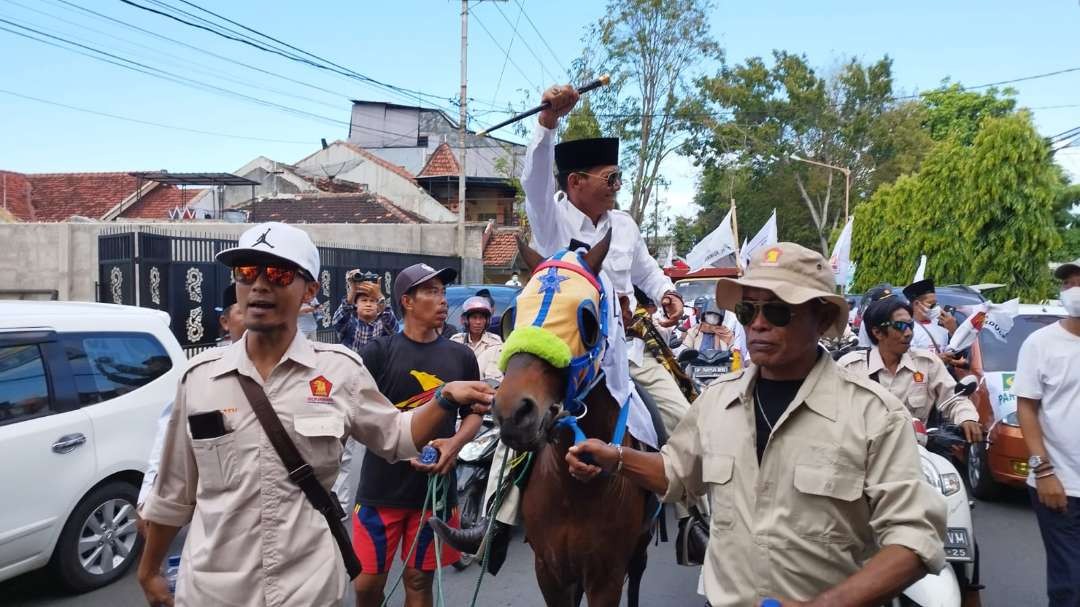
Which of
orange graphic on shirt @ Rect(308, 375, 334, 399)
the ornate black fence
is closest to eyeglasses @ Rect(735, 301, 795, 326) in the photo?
orange graphic on shirt @ Rect(308, 375, 334, 399)

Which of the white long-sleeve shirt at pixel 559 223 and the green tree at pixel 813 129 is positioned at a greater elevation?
the green tree at pixel 813 129

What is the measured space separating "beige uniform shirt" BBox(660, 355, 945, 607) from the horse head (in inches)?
23.8

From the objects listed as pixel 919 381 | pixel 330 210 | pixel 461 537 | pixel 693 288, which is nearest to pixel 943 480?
pixel 919 381

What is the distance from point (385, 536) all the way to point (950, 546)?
298 cm

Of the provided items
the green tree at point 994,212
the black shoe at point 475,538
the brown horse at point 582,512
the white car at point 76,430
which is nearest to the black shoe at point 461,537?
the black shoe at point 475,538

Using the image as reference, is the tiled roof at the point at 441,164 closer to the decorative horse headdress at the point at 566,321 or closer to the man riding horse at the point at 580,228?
the man riding horse at the point at 580,228

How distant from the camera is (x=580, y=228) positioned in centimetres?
404

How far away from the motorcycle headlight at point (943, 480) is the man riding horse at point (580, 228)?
4.70 feet

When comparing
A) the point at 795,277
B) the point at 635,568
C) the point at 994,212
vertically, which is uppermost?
the point at 994,212

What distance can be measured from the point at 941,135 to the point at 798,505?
165 feet

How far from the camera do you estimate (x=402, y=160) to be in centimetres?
4403

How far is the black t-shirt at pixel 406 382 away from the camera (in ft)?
13.1

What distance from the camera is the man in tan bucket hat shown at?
208cm

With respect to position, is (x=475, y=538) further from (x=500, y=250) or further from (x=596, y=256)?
(x=500, y=250)
